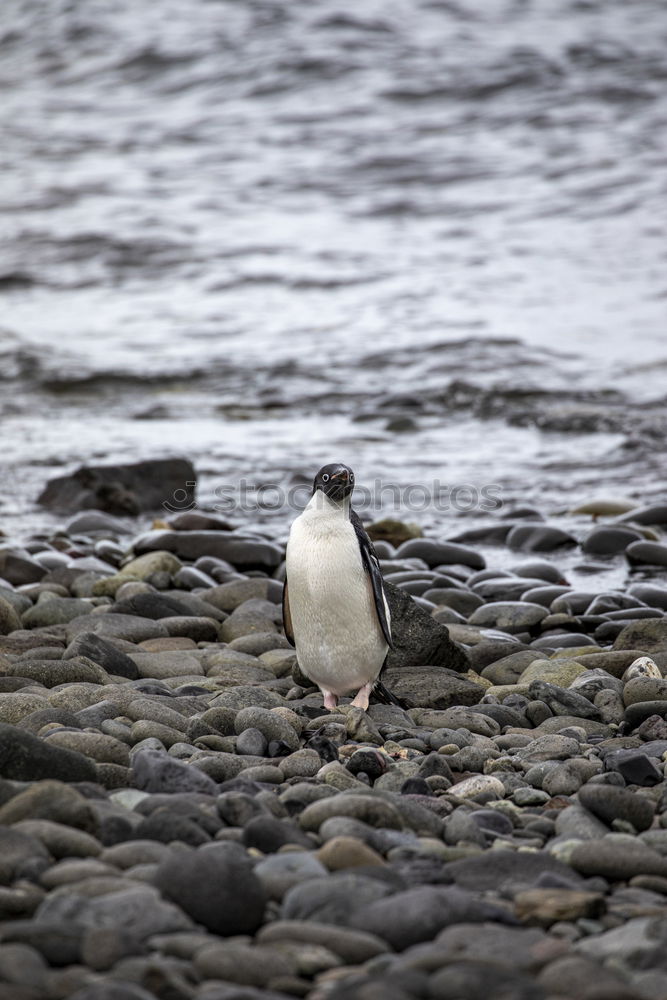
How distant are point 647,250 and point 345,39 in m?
15.1

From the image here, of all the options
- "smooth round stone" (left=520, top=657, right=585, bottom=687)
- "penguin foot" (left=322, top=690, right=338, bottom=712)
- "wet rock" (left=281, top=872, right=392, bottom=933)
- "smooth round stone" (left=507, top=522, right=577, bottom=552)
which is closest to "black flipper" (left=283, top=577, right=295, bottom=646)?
"penguin foot" (left=322, top=690, right=338, bottom=712)

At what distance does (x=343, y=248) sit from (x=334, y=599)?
14.7m

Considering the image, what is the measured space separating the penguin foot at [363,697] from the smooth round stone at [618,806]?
4.26 ft

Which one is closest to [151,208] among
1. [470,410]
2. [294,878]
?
[470,410]

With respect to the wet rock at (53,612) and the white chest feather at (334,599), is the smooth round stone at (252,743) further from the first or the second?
the wet rock at (53,612)

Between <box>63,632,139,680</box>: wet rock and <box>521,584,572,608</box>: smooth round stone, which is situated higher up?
<box>63,632,139,680</box>: wet rock

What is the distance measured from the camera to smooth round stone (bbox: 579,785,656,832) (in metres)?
3.48

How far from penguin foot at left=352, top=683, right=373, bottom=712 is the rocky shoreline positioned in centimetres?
6

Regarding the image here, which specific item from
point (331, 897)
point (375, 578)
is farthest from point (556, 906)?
point (375, 578)

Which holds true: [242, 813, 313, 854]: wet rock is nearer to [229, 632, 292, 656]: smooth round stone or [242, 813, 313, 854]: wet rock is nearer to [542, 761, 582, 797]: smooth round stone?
[542, 761, 582, 797]: smooth round stone

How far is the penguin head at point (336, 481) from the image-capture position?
4617 mm

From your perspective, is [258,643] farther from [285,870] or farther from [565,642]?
[285,870]

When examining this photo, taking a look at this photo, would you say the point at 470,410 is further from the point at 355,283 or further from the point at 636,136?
the point at 636,136

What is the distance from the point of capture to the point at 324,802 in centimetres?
337
